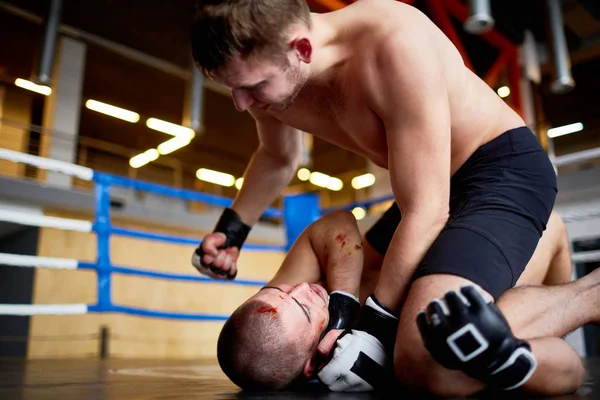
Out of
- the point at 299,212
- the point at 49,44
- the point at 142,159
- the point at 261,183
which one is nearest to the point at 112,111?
the point at 142,159

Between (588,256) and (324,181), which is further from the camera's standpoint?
(324,181)

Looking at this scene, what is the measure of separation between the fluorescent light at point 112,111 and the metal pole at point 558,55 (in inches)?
244

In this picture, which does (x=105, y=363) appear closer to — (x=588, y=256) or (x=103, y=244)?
(x=103, y=244)

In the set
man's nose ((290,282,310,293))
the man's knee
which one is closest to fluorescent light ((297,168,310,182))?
man's nose ((290,282,310,293))

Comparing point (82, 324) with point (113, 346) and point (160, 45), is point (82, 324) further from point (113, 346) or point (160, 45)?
point (160, 45)

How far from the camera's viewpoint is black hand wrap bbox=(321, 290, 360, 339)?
1.05 m

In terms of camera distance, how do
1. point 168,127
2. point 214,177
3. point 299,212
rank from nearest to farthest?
point 299,212 < point 168,127 < point 214,177

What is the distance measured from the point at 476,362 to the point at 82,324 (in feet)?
16.1

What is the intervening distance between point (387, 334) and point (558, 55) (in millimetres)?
2719

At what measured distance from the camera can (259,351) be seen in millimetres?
937

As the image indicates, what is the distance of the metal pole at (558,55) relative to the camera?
9.61 ft

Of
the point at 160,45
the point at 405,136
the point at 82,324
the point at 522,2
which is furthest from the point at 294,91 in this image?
the point at 160,45

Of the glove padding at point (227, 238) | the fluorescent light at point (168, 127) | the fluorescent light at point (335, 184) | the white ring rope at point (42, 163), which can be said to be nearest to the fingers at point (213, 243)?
the glove padding at point (227, 238)

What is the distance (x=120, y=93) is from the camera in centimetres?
770
